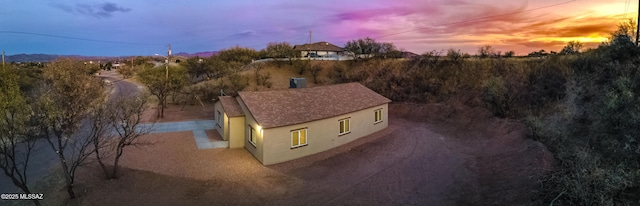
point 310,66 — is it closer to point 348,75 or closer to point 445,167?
point 348,75

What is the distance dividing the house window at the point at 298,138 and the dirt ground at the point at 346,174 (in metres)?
0.82

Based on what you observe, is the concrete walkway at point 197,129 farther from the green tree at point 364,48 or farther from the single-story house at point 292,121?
the green tree at point 364,48

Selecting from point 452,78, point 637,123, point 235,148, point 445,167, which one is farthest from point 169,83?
point 637,123

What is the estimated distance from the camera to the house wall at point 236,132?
18.8m

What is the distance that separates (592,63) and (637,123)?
17.7 m

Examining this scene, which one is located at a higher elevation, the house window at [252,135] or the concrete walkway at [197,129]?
the house window at [252,135]

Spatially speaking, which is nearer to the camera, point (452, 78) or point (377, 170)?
point (377, 170)

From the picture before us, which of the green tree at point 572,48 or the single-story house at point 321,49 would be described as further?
the single-story house at point 321,49

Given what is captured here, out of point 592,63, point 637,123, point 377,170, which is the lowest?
point 377,170

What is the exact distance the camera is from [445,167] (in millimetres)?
16188

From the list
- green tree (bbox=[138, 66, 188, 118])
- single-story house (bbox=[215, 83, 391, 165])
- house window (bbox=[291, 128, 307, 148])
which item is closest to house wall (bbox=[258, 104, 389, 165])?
single-story house (bbox=[215, 83, 391, 165])

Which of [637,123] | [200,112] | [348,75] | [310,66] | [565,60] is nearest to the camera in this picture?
[637,123]

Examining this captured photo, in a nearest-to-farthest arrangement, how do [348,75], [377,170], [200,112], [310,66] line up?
[377,170] → [200,112] → [348,75] → [310,66]

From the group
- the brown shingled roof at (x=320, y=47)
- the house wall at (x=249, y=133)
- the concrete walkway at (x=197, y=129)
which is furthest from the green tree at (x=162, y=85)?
the brown shingled roof at (x=320, y=47)
